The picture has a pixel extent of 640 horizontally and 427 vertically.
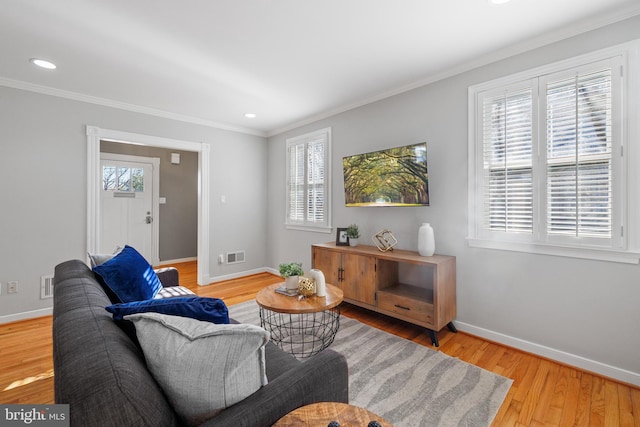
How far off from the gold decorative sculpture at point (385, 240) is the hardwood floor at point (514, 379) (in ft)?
2.49

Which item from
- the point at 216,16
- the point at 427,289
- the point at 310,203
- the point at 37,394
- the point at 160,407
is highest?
the point at 216,16

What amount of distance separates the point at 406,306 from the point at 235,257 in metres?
3.02

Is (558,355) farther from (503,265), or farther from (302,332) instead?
(302,332)

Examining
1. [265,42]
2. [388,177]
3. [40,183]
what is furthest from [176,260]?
[265,42]

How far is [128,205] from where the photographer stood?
5.27 metres

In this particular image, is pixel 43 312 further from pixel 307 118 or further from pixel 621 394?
pixel 621 394

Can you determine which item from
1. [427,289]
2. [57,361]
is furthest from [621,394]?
[57,361]

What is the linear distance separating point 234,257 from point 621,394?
4.42 m

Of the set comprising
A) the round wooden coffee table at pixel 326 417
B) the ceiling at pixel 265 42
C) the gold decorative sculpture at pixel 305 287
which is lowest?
the round wooden coffee table at pixel 326 417

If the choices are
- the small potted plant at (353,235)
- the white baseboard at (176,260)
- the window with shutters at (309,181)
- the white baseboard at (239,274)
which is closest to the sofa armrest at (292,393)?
the small potted plant at (353,235)

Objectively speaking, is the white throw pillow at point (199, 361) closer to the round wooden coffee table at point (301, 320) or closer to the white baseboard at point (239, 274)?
the round wooden coffee table at point (301, 320)

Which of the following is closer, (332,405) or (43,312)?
(332,405)

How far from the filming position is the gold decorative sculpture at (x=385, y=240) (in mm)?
2987

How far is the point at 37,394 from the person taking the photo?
185cm
